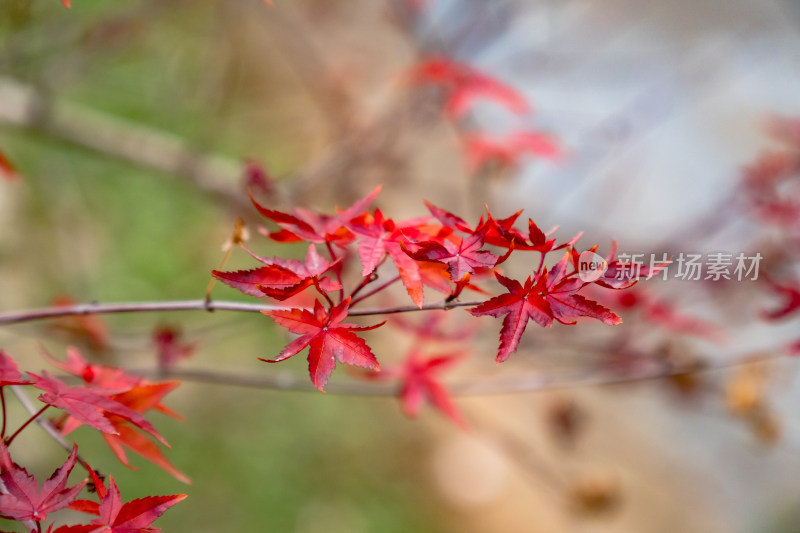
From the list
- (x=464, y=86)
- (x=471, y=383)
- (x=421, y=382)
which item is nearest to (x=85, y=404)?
(x=421, y=382)

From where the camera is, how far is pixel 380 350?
3.50 m

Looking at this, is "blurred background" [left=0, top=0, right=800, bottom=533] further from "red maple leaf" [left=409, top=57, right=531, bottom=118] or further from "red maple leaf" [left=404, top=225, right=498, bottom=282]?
"red maple leaf" [left=404, top=225, right=498, bottom=282]

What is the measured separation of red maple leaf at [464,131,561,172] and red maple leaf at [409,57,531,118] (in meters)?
0.14

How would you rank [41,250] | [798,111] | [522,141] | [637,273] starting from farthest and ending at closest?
[798,111] → [41,250] → [522,141] → [637,273]

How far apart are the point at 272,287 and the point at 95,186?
122 inches

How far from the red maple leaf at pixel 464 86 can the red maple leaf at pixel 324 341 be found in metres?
1.11

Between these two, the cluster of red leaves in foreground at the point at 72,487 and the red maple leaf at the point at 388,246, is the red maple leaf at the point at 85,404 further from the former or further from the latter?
the red maple leaf at the point at 388,246

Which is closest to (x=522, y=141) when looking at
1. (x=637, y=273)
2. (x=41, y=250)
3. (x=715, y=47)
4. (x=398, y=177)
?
(x=398, y=177)

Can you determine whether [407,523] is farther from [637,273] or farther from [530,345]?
[637,273]

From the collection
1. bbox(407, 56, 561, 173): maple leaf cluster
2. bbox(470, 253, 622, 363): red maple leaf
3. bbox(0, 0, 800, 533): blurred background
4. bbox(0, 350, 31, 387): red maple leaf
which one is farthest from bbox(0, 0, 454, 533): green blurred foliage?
bbox(470, 253, 622, 363): red maple leaf

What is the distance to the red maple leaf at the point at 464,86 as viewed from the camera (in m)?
1.71

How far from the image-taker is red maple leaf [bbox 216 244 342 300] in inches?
27.0

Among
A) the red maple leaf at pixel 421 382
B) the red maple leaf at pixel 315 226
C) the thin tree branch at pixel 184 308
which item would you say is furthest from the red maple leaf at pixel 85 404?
the red maple leaf at pixel 421 382

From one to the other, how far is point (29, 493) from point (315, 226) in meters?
0.42
